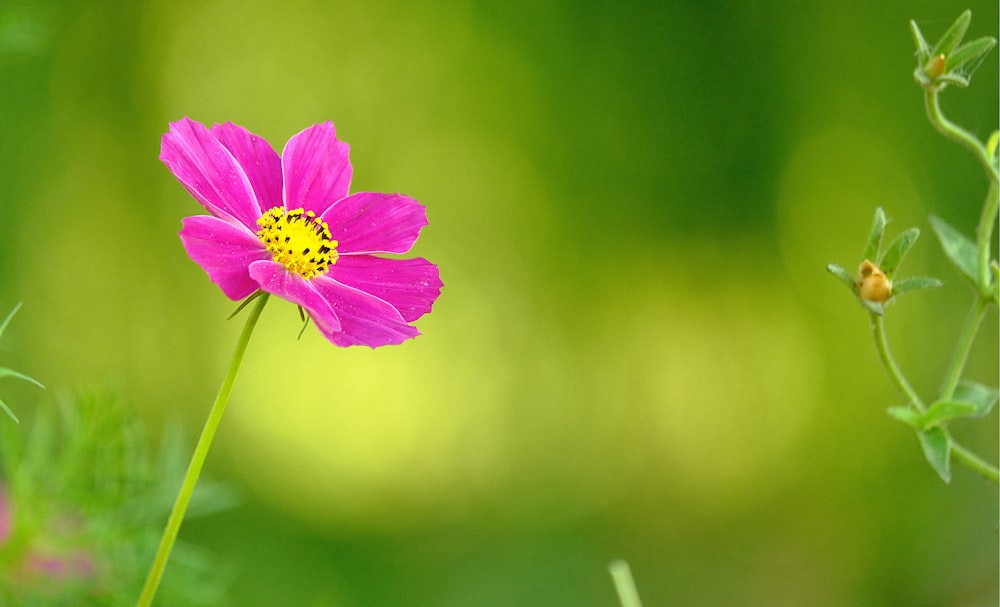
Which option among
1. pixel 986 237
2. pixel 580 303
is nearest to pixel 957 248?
pixel 986 237

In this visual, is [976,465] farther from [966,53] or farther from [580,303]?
[580,303]

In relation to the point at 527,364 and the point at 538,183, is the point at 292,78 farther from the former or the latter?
the point at 527,364

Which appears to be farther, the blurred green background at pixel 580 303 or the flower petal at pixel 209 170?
the blurred green background at pixel 580 303

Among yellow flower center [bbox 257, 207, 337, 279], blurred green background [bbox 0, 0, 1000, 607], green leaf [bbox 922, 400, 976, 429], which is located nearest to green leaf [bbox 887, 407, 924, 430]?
green leaf [bbox 922, 400, 976, 429]

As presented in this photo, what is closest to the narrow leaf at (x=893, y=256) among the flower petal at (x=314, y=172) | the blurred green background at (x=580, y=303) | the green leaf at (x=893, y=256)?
the green leaf at (x=893, y=256)

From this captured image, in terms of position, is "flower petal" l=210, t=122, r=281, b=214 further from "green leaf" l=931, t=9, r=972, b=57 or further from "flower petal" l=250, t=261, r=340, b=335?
"green leaf" l=931, t=9, r=972, b=57

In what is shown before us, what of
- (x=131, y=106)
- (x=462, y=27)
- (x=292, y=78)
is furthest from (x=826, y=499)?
(x=131, y=106)

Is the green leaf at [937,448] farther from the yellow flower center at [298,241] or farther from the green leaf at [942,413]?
the yellow flower center at [298,241]

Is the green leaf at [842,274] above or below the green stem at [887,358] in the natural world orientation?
above
